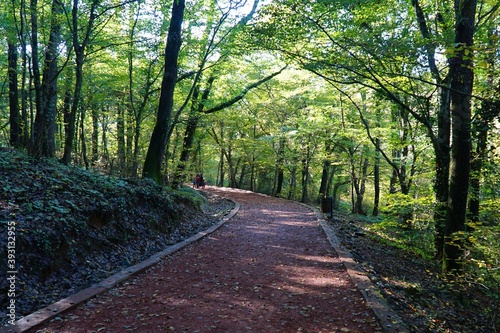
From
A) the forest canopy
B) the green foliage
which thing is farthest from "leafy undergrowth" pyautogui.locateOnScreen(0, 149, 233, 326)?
the green foliage

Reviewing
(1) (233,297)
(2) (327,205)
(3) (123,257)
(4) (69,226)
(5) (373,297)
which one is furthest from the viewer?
(2) (327,205)

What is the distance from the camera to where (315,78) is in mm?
16578

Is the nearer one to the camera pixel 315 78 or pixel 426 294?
pixel 426 294

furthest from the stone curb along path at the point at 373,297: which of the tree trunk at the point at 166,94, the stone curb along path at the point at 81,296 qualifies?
the tree trunk at the point at 166,94

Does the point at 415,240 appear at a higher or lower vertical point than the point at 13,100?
lower

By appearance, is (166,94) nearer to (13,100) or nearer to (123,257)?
(13,100)

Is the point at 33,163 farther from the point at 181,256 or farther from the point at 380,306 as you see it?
the point at 380,306

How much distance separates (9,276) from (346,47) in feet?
24.9

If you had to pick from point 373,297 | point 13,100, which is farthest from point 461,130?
point 13,100

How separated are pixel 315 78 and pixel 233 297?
549 inches

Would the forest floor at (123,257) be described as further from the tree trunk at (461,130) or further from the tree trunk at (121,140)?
the tree trunk at (121,140)

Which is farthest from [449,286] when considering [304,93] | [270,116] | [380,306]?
[270,116]

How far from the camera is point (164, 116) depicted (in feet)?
33.8

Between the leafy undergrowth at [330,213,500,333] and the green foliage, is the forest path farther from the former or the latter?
the green foliage
